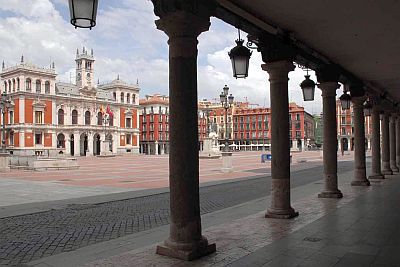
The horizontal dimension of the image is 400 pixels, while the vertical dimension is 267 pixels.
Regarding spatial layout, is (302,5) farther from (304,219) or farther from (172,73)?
(304,219)

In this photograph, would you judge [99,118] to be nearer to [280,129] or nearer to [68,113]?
[68,113]

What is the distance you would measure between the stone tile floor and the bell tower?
3364 inches

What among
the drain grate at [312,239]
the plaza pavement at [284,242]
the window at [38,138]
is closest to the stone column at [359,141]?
the plaza pavement at [284,242]

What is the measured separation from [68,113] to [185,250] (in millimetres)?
79700

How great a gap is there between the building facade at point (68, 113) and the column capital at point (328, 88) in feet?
206

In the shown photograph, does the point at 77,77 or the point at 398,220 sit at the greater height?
Result: the point at 77,77

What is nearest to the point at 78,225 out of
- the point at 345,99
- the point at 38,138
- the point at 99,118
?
the point at 345,99

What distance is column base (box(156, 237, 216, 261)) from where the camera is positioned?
16.6 ft

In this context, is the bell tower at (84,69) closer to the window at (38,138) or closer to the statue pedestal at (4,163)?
the window at (38,138)

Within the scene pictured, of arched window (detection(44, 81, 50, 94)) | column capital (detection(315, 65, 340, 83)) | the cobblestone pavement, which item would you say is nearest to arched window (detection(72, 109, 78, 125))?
arched window (detection(44, 81, 50, 94))

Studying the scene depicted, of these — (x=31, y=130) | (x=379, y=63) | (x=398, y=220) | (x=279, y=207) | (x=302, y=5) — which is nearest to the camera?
(x=302, y=5)

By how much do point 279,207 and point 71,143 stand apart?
77.0 meters

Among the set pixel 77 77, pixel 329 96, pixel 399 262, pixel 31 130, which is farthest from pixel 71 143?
pixel 399 262

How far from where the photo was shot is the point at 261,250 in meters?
5.52
